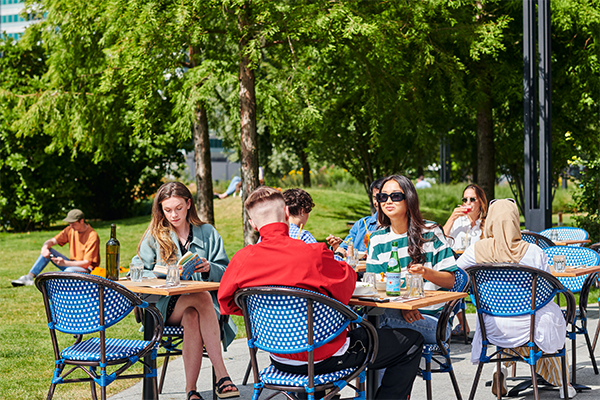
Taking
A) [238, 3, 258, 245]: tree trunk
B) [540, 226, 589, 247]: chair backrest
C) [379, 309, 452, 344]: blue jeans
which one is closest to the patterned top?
[379, 309, 452, 344]: blue jeans

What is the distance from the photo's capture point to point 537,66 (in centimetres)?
1126

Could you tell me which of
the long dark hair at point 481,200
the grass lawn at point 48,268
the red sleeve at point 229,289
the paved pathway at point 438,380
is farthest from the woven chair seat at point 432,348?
the long dark hair at point 481,200

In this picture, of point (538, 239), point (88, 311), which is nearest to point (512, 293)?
point (88, 311)

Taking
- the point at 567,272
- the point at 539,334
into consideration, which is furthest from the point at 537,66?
the point at 539,334

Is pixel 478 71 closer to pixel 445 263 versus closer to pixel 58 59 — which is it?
pixel 58 59

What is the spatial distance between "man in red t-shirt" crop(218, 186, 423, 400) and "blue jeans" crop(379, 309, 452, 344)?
0.42m

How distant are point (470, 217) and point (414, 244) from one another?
363cm

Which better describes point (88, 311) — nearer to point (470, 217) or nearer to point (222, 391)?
point (222, 391)

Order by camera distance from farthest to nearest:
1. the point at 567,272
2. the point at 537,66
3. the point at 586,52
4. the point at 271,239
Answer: the point at 586,52 < the point at 537,66 < the point at 567,272 < the point at 271,239

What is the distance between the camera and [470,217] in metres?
7.82

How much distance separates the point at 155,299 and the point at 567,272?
10.6 feet

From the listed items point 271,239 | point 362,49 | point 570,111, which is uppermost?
point 362,49

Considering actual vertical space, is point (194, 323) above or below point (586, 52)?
below

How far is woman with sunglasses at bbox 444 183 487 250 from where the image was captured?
7.61 meters
